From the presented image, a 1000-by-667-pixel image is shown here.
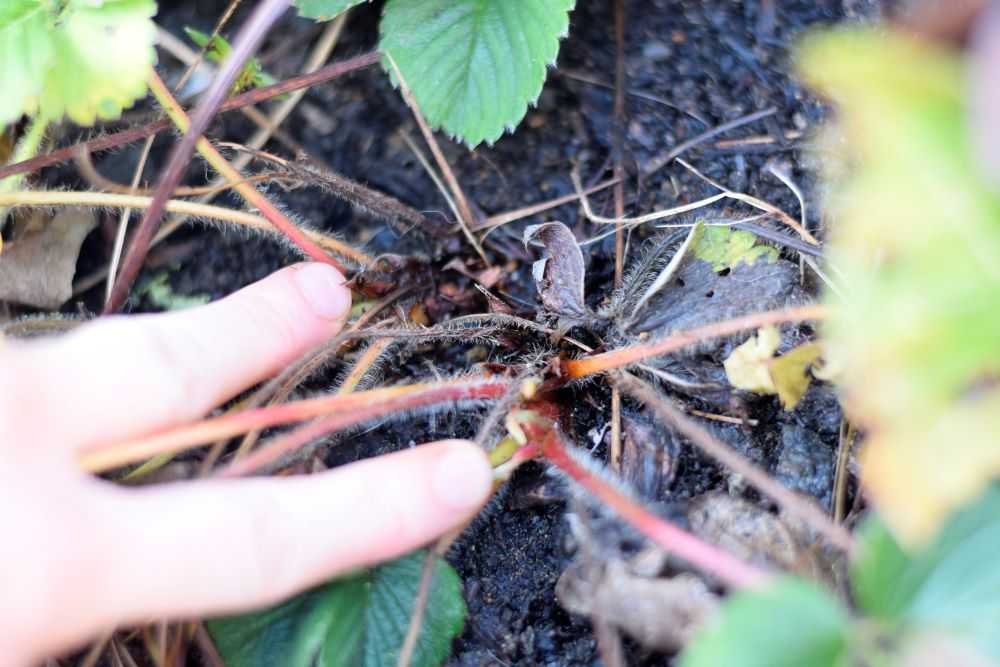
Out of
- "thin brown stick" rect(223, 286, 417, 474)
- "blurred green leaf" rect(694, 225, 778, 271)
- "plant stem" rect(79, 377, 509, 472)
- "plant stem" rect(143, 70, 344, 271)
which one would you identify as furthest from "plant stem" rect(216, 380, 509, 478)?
"blurred green leaf" rect(694, 225, 778, 271)

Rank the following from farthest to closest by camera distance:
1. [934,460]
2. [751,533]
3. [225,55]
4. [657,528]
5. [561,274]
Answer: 1. [225,55]
2. [561,274]
3. [751,533]
4. [657,528]
5. [934,460]

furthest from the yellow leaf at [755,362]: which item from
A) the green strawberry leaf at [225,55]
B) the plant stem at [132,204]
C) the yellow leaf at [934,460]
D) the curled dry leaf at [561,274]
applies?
the green strawberry leaf at [225,55]

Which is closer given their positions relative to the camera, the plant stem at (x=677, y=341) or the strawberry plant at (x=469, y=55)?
the plant stem at (x=677, y=341)

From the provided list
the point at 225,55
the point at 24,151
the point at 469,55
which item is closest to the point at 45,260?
the point at 24,151

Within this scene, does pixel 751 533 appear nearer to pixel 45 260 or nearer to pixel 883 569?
pixel 883 569

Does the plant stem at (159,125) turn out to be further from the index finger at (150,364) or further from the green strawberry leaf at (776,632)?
the green strawberry leaf at (776,632)

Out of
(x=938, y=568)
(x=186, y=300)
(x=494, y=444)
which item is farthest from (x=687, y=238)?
(x=186, y=300)

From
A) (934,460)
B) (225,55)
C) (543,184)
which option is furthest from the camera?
(543,184)
